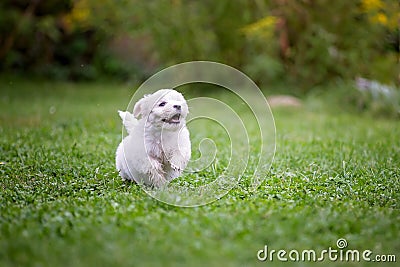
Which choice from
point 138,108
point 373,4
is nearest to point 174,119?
point 138,108

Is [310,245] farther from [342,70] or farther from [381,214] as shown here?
[342,70]

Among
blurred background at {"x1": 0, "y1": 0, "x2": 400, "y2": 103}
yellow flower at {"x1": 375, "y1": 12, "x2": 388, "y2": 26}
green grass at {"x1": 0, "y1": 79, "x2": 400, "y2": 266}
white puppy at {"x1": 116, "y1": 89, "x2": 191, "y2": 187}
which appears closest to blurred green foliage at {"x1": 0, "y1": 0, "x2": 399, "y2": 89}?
blurred background at {"x1": 0, "y1": 0, "x2": 400, "y2": 103}

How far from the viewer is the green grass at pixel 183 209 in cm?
413

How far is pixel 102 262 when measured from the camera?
3926 mm

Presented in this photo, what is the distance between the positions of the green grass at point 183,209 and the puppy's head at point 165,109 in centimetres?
72

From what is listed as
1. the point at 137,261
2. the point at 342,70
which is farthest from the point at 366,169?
the point at 342,70

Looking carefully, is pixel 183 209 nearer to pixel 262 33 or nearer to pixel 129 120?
pixel 129 120

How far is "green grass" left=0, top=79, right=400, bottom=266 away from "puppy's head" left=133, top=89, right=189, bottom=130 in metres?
0.72

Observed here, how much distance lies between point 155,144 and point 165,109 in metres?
0.48

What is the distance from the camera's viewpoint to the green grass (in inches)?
163

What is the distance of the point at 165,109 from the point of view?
5.49m

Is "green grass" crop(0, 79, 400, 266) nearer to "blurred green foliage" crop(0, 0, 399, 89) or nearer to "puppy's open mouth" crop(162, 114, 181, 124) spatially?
"puppy's open mouth" crop(162, 114, 181, 124)

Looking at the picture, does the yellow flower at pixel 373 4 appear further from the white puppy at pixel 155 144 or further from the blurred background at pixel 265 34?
the white puppy at pixel 155 144

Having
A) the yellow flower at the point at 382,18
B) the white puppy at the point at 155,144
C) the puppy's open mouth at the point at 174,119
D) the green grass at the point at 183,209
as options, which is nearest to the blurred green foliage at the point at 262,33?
the yellow flower at the point at 382,18
